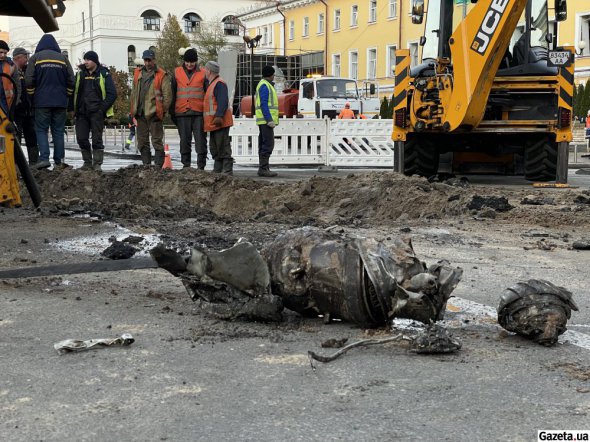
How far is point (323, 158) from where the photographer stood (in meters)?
19.9

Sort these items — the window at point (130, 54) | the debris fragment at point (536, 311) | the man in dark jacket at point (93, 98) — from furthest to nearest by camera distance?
1. the window at point (130, 54)
2. the man in dark jacket at point (93, 98)
3. the debris fragment at point (536, 311)

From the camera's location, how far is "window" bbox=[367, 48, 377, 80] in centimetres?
5797

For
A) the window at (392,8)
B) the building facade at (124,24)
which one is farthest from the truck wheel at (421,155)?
the building facade at (124,24)

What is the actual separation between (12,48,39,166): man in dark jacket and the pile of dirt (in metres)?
1.95

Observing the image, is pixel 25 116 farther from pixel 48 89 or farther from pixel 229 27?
pixel 229 27

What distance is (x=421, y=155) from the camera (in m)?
14.0

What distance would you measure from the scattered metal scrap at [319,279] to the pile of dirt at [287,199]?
3681 mm

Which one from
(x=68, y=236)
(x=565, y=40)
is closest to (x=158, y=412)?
(x=68, y=236)

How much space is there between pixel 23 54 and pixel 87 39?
243 feet

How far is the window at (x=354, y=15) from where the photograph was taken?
59.0 meters

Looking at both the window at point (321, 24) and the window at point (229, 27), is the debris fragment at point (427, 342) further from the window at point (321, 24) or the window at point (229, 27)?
the window at point (229, 27)

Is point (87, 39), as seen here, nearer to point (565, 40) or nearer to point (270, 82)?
point (565, 40)

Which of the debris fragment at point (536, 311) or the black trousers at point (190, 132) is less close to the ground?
the black trousers at point (190, 132)

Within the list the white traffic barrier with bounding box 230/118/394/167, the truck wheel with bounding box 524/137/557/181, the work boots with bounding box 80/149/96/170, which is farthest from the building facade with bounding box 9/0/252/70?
the truck wheel with bounding box 524/137/557/181
